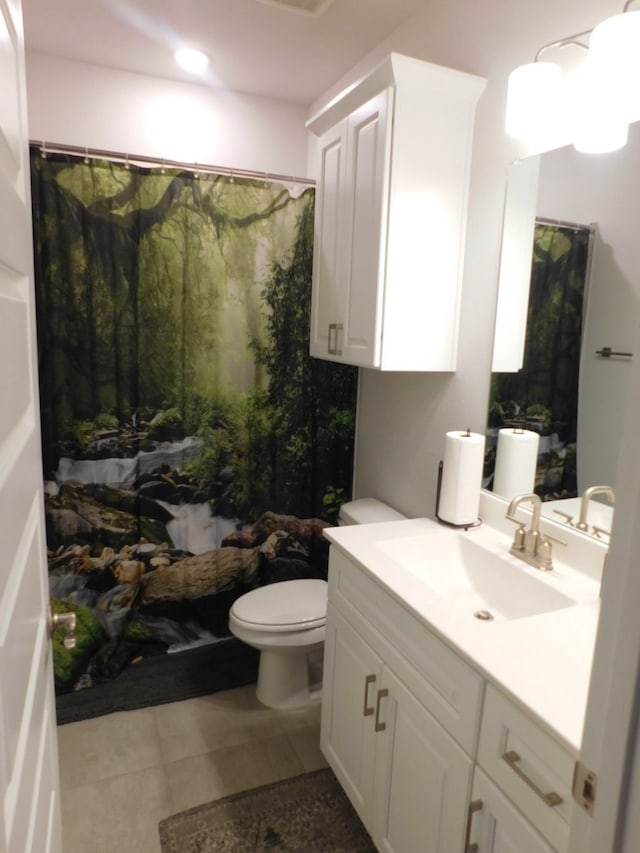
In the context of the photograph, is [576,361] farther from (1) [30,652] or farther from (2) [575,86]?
(1) [30,652]

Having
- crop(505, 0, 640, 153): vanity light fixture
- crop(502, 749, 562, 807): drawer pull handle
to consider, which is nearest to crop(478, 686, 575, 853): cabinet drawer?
crop(502, 749, 562, 807): drawer pull handle

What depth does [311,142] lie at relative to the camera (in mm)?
2564

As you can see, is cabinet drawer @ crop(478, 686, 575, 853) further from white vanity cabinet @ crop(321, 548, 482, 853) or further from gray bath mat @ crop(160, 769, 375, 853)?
gray bath mat @ crop(160, 769, 375, 853)

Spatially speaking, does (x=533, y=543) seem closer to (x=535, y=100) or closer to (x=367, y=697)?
(x=367, y=697)

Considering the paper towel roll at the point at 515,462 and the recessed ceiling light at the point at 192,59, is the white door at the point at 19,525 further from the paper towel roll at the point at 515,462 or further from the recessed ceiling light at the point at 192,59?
the recessed ceiling light at the point at 192,59

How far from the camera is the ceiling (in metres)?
1.84

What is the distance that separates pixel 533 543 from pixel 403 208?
1.05 metres

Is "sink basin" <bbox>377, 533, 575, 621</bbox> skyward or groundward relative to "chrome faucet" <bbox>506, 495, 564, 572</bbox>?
groundward

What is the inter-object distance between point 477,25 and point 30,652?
1974 mm

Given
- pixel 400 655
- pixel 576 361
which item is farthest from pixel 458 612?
pixel 576 361

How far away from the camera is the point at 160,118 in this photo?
234 centimetres

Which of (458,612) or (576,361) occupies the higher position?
(576,361)

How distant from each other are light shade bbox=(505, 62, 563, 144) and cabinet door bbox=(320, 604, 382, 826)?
1.46m

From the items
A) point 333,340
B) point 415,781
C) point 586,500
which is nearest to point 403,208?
point 333,340
